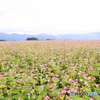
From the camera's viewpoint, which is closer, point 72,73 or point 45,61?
point 72,73

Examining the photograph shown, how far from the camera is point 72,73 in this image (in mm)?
3189

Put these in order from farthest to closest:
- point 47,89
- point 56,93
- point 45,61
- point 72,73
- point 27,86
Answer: point 45,61 → point 72,73 → point 47,89 → point 27,86 → point 56,93

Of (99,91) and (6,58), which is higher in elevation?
(6,58)

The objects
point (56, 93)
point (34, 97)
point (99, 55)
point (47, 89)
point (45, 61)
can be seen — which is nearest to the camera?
point (34, 97)

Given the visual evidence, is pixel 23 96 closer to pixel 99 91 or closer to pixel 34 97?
pixel 34 97

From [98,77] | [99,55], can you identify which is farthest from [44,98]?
[99,55]

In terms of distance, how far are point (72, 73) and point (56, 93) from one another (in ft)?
3.53

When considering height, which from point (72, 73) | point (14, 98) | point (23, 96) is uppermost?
point (72, 73)

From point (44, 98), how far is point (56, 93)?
1.03ft

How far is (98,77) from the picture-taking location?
3.73 metres

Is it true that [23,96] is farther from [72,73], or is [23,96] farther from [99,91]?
[99,91]

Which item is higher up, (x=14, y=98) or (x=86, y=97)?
(x=86, y=97)

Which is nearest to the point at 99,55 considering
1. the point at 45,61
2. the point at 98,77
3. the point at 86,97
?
the point at 98,77

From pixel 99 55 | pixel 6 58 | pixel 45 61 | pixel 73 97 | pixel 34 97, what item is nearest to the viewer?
pixel 73 97
